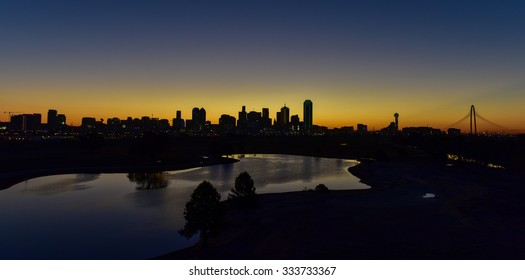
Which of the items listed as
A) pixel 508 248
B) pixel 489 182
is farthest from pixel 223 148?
pixel 508 248

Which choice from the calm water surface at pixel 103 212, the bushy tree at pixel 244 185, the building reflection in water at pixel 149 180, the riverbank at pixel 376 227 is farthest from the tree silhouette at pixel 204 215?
the building reflection in water at pixel 149 180

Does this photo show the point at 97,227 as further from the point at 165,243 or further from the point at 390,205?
the point at 390,205

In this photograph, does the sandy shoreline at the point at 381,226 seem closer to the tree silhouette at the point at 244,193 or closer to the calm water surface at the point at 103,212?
the tree silhouette at the point at 244,193

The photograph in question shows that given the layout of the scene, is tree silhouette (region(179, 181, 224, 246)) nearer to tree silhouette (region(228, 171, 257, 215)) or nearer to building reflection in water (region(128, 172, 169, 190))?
tree silhouette (region(228, 171, 257, 215))
